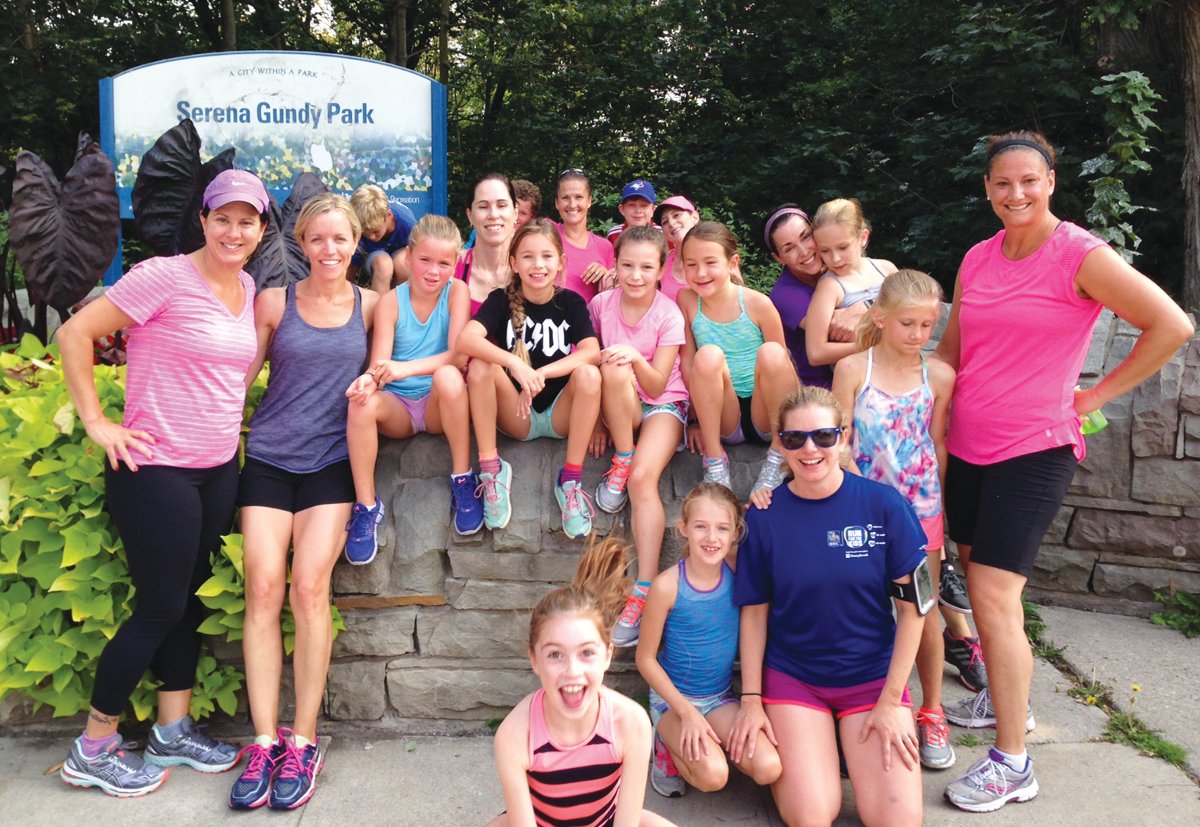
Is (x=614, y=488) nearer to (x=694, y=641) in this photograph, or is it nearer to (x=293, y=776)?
(x=694, y=641)

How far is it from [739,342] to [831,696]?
1.29 metres

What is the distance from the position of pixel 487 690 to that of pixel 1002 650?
1618 millimetres

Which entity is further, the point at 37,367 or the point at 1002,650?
the point at 37,367

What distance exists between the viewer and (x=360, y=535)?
310cm

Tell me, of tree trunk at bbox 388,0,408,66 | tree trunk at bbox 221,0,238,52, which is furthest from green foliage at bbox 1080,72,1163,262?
tree trunk at bbox 221,0,238,52

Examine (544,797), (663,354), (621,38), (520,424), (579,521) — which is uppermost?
(621,38)

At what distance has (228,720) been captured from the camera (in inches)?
126

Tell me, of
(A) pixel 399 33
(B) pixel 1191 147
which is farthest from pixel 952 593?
(A) pixel 399 33

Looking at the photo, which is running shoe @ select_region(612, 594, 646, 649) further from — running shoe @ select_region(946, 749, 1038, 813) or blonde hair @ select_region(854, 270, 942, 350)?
blonde hair @ select_region(854, 270, 942, 350)

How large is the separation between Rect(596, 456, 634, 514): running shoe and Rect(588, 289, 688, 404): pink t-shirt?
0.29 meters

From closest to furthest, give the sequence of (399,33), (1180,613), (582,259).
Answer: (1180,613)
(582,259)
(399,33)

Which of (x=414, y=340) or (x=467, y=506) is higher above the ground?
(x=414, y=340)

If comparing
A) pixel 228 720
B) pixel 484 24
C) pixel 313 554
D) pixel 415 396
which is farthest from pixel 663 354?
pixel 484 24

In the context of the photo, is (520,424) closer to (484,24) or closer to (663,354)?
(663,354)
